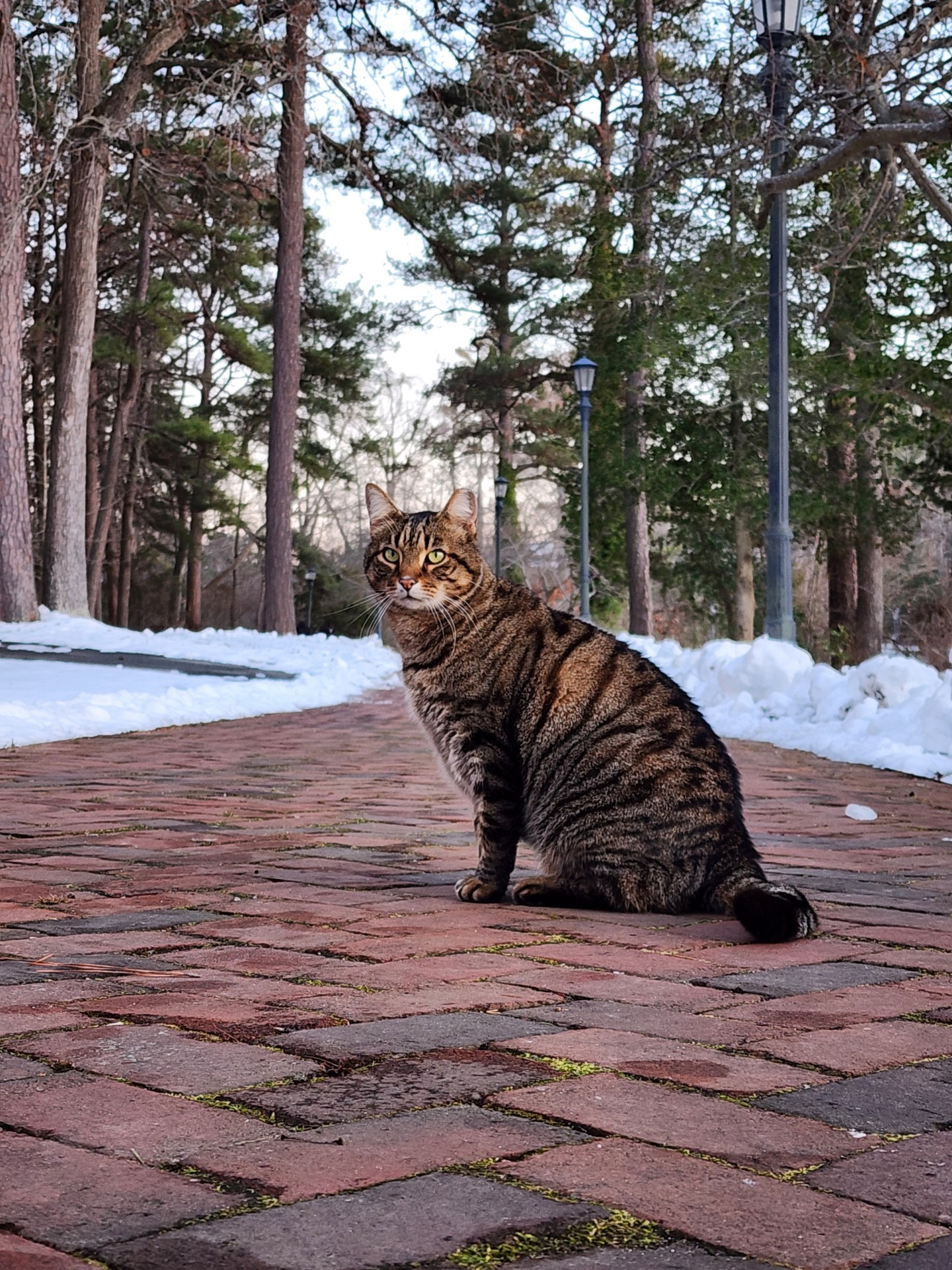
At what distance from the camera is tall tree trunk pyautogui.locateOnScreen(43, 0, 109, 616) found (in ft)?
70.6

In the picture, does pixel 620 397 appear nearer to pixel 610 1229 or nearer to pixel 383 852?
pixel 383 852

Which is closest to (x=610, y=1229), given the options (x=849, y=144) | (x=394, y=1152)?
(x=394, y=1152)

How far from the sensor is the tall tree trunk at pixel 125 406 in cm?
3525

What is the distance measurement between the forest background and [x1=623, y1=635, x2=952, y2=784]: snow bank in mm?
3545

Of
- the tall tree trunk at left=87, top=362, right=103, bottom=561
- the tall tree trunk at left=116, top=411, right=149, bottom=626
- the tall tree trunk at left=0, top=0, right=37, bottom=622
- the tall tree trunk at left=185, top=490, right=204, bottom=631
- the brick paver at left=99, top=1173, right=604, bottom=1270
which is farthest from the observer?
the tall tree trunk at left=185, top=490, right=204, bottom=631

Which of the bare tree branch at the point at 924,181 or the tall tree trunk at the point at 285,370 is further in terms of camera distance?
the tall tree trunk at the point at 285,370

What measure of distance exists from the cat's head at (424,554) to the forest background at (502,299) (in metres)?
2.80

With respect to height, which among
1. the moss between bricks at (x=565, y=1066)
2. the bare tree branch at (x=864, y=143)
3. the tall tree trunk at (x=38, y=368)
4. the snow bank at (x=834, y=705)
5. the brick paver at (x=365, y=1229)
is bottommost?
the moss between bricks at (x=565, y=1066)

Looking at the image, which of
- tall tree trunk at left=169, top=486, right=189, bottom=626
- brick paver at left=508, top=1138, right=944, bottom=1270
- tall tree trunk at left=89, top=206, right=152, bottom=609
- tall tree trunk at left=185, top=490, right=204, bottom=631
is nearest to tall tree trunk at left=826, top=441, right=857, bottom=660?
tall tree trunk at left=89, top=206, right=152, bottom=609

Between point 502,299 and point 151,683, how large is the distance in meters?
25.9

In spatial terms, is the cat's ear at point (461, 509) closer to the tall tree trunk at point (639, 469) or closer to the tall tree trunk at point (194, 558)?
the tall tree trunk at point (639, 469)

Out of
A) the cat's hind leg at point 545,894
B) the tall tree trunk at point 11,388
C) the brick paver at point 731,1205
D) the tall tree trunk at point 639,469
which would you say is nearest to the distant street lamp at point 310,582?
the tall tree trunk at point 639,469

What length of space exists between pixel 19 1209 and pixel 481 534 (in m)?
62.9

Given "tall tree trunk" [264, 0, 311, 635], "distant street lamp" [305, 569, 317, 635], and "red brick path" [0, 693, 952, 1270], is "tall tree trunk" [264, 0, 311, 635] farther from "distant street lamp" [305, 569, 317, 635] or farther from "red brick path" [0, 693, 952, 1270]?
"red brick path" [0, 693, 952, 1270]
